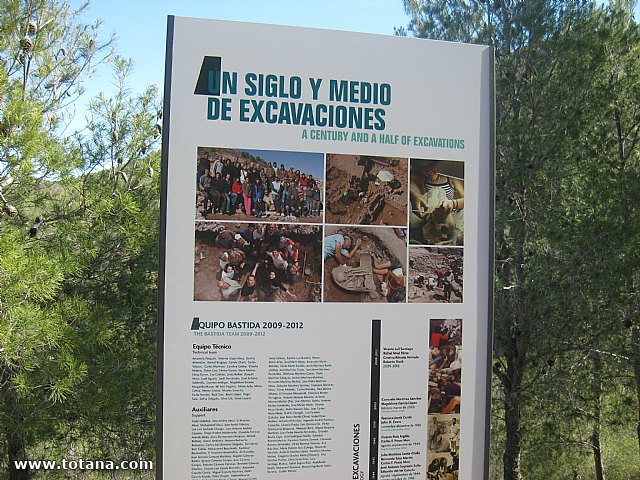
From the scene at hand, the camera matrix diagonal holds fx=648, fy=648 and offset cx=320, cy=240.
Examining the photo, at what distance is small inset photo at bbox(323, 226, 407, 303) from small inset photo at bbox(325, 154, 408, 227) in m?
0.04

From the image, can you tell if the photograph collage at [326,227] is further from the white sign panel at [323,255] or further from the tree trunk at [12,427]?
the tree trunk at [12,427]

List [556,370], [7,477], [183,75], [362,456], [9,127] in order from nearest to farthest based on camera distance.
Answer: [183,75] < [362,456] < [9,127] < [7,477] < [556,370]

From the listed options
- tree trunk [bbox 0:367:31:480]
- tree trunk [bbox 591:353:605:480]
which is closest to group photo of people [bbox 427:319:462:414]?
tree trunk [bbox 0:367:31:480]

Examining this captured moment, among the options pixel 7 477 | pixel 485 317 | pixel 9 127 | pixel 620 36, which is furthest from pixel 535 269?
pixel 7 477

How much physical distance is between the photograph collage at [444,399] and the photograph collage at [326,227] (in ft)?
0.37

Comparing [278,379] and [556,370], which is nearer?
[278,379]

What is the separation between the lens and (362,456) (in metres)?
2.10

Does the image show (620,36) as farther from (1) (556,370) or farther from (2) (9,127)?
(2) (9,127)

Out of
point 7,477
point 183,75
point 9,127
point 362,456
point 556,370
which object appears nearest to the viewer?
point 183,75

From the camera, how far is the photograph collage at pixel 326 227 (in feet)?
6.51

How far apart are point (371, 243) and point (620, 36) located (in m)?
2.90

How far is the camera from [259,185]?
2.00 meters

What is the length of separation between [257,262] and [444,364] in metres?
0.71

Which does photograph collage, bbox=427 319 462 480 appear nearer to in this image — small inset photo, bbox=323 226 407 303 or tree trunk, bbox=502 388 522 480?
small inset photo, bbox=323 226 407 303
